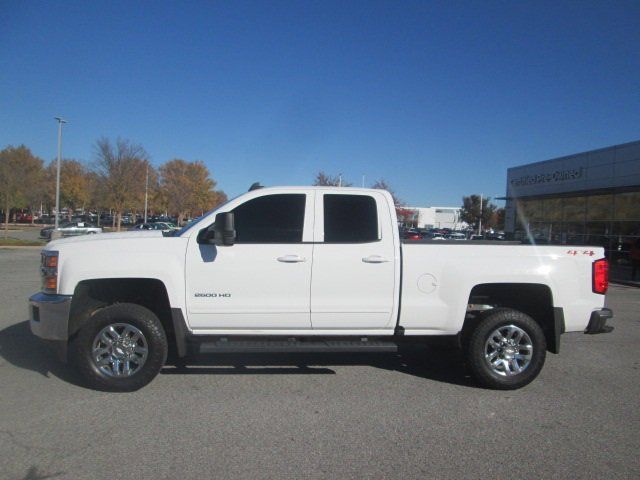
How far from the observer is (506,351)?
5363mm

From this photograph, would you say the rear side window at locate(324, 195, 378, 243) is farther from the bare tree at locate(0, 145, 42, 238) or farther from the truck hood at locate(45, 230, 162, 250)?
the bare tree at locate(0, 145, 42, 238)

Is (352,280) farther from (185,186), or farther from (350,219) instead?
(185,186)

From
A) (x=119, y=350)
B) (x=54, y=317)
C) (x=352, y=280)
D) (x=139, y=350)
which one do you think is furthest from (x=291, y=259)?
(x=54, y=317)

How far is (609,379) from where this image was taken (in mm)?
5832

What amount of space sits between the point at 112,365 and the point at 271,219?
2162 millimetres

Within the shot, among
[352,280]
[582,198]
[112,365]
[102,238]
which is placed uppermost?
[582,198]

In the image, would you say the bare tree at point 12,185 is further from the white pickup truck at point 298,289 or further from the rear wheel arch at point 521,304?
the rear wheel arch at point 521,304

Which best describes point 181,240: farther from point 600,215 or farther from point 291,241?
point 600,215

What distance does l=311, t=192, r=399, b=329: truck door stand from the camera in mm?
5184

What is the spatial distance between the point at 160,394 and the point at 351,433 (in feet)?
6.60

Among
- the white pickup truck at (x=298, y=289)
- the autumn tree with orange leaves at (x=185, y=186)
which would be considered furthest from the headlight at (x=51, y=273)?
the autumn tree with orange leaves at (x=185, y=186)

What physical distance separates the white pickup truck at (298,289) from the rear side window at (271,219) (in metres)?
0.01

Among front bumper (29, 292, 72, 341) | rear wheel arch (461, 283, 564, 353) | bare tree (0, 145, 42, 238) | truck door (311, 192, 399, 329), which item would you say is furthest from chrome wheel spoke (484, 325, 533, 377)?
bare tree (0, 145, 42, 238)

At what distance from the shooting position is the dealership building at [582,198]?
2583cm
